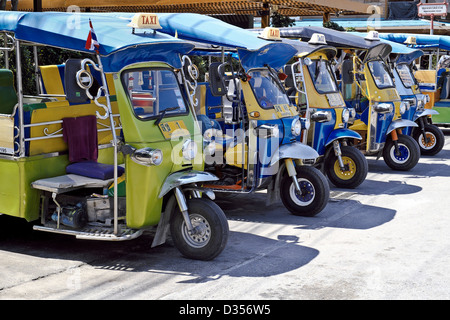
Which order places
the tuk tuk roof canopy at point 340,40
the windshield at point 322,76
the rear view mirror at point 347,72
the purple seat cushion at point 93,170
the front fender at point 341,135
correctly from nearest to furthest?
the purple seat cushion at point 93,170
the front fender at point 341,135
the windshield at point 322,76
the rear view mirror at point 347,72
the tuk tuk roof canopy at point 340,40

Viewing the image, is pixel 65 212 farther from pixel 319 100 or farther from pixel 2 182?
pixel 319 100

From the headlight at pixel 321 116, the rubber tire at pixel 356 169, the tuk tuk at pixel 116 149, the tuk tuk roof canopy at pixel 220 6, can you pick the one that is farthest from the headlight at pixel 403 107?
the tuk tuk at pixel 116 149

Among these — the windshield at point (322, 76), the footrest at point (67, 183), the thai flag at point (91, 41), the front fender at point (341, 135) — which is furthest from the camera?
the windshield at point (322, 76)

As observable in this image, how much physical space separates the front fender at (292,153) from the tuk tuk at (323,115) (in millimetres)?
1422

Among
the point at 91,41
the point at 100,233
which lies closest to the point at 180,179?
the point at 100,233

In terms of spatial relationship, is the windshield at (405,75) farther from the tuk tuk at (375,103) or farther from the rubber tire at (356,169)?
the rubber tire at (356,169)

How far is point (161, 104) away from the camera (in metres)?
6.23

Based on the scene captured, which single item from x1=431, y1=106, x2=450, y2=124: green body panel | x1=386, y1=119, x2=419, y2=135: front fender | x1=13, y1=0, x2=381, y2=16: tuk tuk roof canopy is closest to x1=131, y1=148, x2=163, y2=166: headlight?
x1=386, y1=119, x2=419, y2=135: front fender

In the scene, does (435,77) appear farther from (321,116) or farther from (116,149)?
(116,149)

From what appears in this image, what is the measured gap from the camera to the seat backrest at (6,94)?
272 inches

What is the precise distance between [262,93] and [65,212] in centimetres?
301

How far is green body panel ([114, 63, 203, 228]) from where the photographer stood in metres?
5.73
